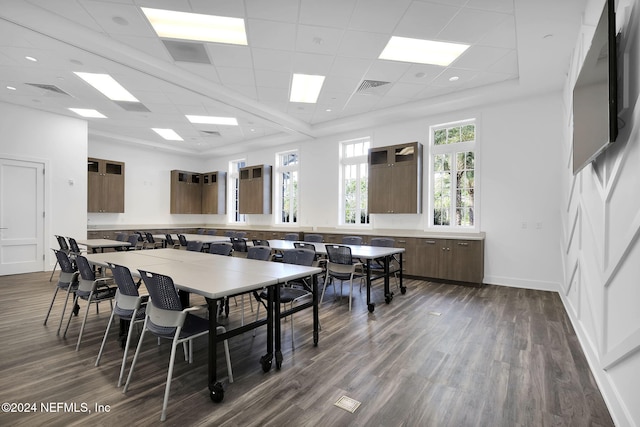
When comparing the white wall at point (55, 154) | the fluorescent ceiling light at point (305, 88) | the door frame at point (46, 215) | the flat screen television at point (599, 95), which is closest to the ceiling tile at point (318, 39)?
the fluorescent ceiling light at point (305, 88)

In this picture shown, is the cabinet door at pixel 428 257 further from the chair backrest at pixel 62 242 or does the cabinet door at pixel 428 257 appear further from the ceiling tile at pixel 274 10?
the chair backrest at pixel 62 242

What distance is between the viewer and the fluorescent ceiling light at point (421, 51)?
4.05 meters

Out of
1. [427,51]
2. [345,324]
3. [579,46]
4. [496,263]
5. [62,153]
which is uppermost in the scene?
[427,51]

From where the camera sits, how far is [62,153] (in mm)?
6953

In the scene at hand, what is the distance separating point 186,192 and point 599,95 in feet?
36.3

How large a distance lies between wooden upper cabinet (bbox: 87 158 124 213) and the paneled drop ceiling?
2.11m

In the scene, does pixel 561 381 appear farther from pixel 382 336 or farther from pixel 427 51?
pixel 427 51

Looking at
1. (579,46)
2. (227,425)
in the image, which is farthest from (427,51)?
(227,425)

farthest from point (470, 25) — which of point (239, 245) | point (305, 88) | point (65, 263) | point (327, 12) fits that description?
point (65, 263)

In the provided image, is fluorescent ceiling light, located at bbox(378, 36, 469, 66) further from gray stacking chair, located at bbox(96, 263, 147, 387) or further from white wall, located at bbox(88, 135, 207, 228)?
white wall, located at bbox(88, 135, 207, 228)

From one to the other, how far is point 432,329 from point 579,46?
373cm

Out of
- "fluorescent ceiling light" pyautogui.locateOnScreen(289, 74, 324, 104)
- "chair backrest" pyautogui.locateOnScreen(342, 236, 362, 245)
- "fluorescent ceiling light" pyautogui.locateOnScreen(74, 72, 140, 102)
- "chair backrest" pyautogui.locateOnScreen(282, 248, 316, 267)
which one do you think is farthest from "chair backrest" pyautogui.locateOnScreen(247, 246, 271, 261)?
"fluorescent ceiling light" pyautogui.locateOnScreen(74, 72, 140, 102)

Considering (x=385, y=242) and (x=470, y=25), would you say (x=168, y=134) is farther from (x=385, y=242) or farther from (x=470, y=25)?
(x=470, y=25)

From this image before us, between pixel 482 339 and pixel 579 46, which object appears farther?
pixel 579 46
